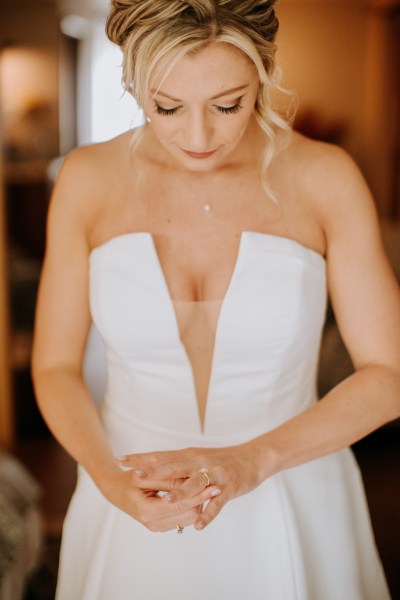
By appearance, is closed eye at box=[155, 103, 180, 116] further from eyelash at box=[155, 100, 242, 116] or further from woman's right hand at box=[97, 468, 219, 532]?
woman's right hand at box=[97, 468, 219, 532]

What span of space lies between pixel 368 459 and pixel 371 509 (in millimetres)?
355

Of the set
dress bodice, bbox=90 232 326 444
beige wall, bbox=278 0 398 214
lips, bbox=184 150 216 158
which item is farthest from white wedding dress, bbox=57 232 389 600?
beige wall, bbox=278 0 398 214

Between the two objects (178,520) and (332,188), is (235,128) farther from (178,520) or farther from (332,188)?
(178,520)

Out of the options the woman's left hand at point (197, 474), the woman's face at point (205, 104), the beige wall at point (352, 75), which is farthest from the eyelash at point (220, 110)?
the beige wall at point (352, 75)

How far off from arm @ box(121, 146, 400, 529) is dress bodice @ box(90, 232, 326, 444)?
0.07 metres

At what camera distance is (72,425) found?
1.18m

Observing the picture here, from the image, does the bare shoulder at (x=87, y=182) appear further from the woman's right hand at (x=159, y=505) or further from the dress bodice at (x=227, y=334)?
the woman's right hand at (x=159, y=505)

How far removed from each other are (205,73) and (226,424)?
59 cm

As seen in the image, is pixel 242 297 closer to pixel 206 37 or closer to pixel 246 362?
pixel 246 362

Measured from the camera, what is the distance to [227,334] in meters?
1.22

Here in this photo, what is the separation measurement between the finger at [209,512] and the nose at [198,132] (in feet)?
1.61

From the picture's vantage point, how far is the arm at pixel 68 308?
47.1 inches

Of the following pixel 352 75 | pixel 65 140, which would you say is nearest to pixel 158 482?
pixel 65 140

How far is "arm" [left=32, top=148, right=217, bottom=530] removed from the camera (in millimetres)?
1197
